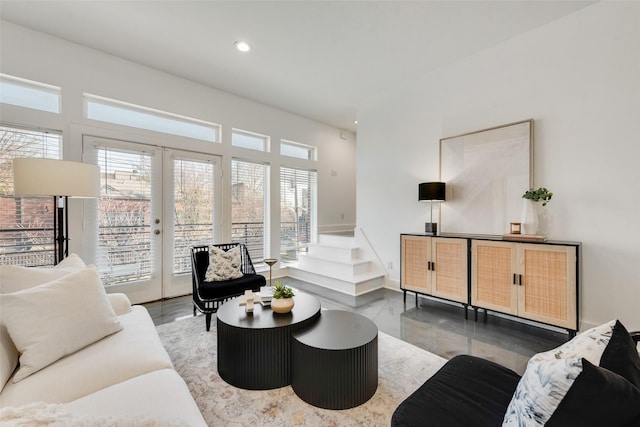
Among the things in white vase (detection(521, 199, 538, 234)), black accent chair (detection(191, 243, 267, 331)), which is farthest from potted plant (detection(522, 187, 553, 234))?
black accent chair (detection(191, 243, 267, 331))

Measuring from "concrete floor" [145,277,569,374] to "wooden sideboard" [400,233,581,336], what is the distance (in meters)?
0.21

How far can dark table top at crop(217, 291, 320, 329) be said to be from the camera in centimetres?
192

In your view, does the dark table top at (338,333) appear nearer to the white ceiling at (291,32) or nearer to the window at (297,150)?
the white ceiling at (291,32)

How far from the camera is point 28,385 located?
119 cm

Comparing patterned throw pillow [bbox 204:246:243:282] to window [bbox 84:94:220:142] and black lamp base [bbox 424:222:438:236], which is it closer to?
window [bbox 84:94:220:142]

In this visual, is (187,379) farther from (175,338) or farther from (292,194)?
(292,194)

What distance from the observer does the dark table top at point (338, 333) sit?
172cm

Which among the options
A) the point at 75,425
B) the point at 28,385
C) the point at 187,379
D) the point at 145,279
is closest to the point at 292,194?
the point at 145,279

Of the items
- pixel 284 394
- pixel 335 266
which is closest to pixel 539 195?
pixel 335 266

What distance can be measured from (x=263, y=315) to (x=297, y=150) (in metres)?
4.15

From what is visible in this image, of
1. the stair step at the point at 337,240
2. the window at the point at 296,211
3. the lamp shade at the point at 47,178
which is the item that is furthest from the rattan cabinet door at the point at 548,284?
the lamp shade at the point at 47,178

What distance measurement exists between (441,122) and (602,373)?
360 centimetres

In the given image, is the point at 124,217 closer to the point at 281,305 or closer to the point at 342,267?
the point at 281,305

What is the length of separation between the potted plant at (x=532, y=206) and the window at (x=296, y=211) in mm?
3589
